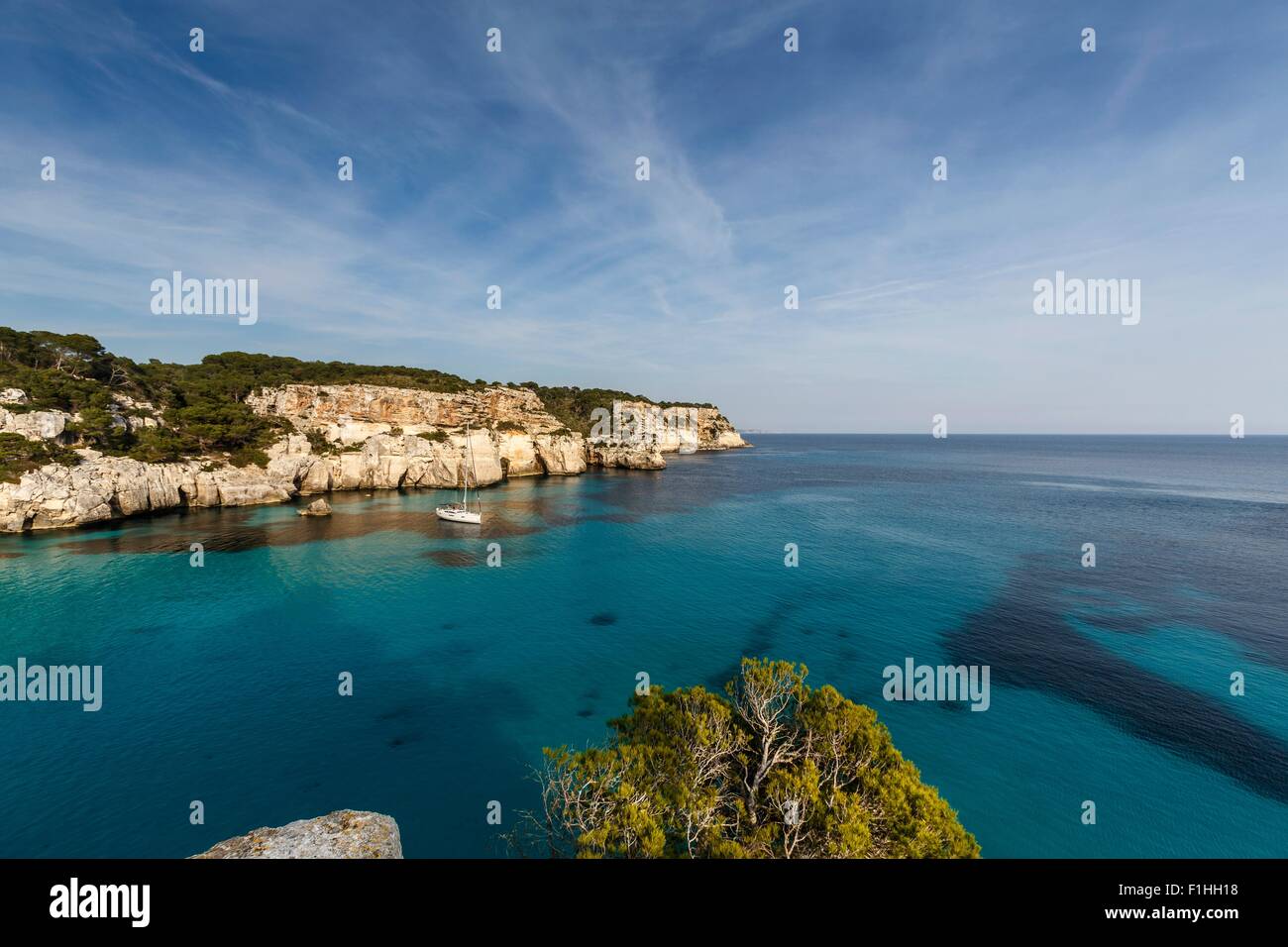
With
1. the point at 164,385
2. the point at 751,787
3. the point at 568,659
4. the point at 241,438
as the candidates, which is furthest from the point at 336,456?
the point at 751,787

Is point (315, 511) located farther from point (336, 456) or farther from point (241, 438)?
point (241, 438)

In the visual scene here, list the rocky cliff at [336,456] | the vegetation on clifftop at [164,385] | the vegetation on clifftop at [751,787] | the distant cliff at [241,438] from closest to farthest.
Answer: the vegetation on clifftop at [751,787] < the rocky cliff at [336,456] < the distant cliff at [241,438] < the vegetation on clifftop at [164,385]

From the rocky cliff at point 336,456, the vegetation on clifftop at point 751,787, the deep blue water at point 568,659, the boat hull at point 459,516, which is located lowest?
the deep blue water at point 568,659

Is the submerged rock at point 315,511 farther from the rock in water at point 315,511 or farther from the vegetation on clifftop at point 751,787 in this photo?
the vegetation on clifftop at point 751,787

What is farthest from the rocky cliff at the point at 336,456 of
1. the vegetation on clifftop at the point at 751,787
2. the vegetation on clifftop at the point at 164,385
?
the vegetation on clifftop at the point at 751,787

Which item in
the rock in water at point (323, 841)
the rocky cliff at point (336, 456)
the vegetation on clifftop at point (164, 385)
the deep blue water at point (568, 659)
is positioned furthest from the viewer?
the vegetation on clifftop at point (164, 385)

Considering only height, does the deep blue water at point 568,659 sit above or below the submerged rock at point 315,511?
below

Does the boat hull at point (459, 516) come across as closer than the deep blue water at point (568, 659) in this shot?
No
